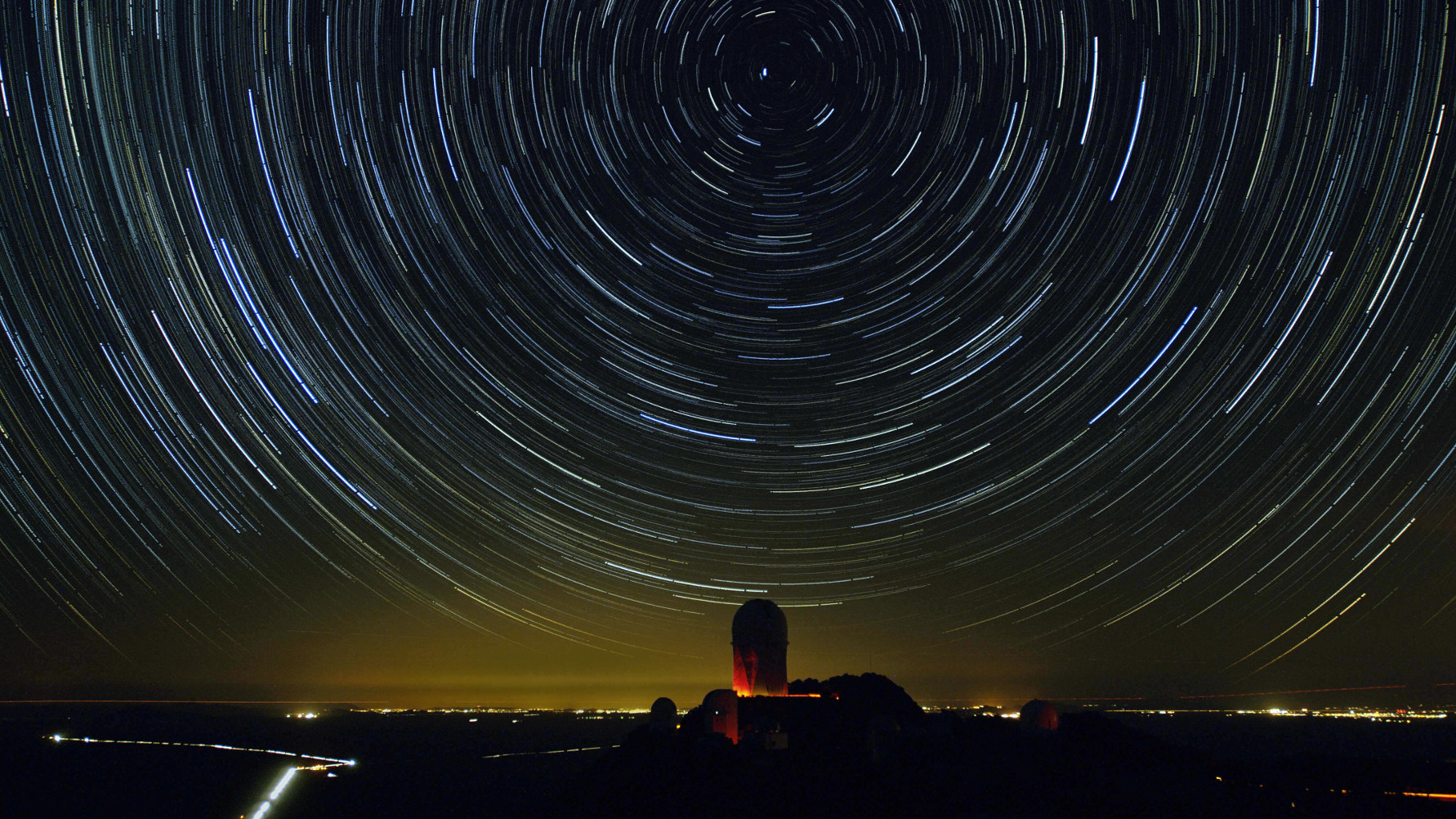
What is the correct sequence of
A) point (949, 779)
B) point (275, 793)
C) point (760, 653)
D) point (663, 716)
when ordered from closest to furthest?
point (949, 779)
point (663, 716)
point (760, 653)
point (275, 793)

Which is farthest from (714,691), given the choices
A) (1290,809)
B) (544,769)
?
(544,769)

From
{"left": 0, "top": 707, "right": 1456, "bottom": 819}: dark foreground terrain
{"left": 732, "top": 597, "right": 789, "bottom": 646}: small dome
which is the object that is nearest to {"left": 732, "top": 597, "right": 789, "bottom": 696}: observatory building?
{"left": 732, "top": 597, "right": 789, "bottom": 646}: small dome

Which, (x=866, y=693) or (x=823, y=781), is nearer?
(x=823, y=781)

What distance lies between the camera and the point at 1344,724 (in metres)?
95.0

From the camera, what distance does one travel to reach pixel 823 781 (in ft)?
71.1

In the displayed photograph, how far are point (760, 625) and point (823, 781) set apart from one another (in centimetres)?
970

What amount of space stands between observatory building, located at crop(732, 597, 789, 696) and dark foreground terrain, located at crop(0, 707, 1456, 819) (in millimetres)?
4642

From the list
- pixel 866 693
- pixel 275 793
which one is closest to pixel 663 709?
pixel 866 693

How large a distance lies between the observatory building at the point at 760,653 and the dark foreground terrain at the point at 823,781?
464 centimetres

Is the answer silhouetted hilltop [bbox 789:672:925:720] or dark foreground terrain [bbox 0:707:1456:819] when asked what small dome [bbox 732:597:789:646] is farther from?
dark foreground terrain [bbox 0:707:1456:819]

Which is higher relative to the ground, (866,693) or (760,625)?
(760,625)

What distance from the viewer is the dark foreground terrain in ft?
66.8

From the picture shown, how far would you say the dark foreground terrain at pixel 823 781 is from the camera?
20.4 meters

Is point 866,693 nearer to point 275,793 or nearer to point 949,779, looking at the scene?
point 949,779
